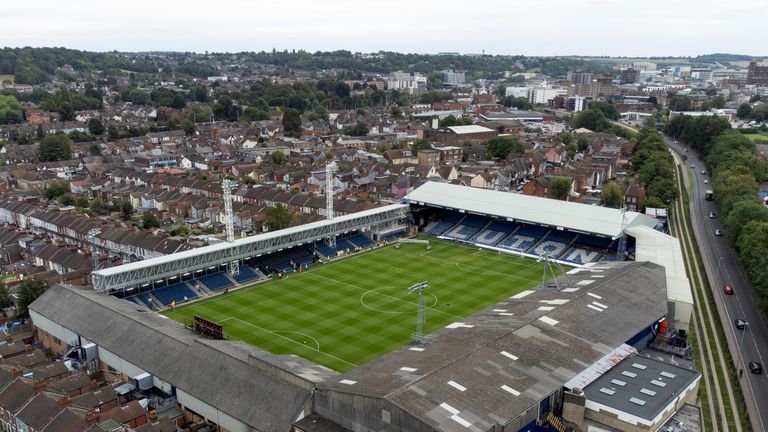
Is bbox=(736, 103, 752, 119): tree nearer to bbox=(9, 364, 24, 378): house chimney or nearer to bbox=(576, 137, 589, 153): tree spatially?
bbox=(576, 137, 589, 153): tree

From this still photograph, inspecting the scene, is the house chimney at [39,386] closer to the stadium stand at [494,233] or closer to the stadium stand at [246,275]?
the stadium stand at [246,275]

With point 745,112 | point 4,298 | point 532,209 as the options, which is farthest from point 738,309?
point 745,112

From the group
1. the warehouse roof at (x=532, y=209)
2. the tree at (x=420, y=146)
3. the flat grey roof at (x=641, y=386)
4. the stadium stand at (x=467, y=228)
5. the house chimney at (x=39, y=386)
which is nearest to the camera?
the flat grey roof at (x=641, y=386)

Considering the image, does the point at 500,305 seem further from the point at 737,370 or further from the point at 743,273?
the point at 743,273

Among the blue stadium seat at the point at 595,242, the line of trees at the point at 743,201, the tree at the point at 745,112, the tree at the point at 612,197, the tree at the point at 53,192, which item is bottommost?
the tree at the point at 53,192

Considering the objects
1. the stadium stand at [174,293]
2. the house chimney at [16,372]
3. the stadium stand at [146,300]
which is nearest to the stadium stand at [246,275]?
the stadium stand at [174,293]

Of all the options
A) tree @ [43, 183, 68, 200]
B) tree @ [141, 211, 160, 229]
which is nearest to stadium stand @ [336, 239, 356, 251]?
tree @ [141, 211, 160, 229]

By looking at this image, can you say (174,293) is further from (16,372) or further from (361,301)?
(16,372)
